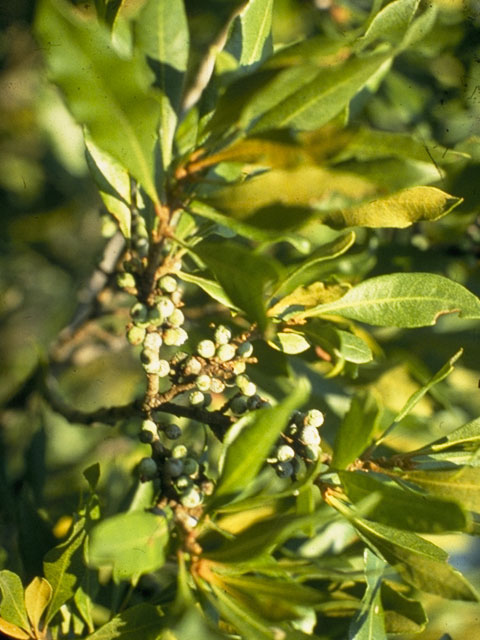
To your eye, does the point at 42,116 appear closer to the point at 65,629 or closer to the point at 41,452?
Answer: the point at 41,452

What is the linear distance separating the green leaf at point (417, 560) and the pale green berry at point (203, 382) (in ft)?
0.92

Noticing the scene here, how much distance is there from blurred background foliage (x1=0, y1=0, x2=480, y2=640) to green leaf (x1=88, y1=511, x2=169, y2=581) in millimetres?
433

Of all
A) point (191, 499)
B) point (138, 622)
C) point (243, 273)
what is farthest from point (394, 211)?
point (138, 622)

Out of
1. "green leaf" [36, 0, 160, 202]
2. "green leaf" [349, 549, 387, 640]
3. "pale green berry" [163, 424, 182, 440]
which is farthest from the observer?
"pale green berry" [163, 424, 182, 440]

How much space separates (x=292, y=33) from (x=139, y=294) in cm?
139

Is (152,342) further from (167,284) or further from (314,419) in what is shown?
(314,419)

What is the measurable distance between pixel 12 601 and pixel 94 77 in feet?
2.43

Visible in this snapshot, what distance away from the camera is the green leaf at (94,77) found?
0.70 m

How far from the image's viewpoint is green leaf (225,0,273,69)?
3.33ft

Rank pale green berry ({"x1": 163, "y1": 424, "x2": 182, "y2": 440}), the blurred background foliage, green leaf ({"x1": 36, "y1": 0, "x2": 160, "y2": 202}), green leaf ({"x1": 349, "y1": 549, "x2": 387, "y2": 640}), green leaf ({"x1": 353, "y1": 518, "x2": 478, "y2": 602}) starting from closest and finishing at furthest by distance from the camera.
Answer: green leaf ({"x1": 36, "y1": 0, "x2": 160, "y2": 202}), green leaf ({"x1": 353, "y1": 518, "x2": 478, "y2": 602}), green leaf ({"x1": 349, "y1": 549, "x2": 387, "y2": 640}), pale green berry ({"x1": 163, "y1": 424, "x2": 182, "y2": 440}), the blurred background foliage

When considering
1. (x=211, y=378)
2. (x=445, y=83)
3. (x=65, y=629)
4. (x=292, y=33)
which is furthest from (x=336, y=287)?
(x=292, y=33)

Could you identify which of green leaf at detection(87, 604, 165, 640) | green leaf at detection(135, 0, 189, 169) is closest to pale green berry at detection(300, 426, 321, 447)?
green leaf at detection(87, 604, 165, 640)

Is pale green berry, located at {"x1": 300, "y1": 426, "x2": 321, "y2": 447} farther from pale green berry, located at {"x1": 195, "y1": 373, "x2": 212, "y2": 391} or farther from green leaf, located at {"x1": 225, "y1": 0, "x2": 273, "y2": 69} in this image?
green leaf, located at {"x1": 225, "y1": 0, "x2": 273, "y2": 69}

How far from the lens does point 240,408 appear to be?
1055 mm
